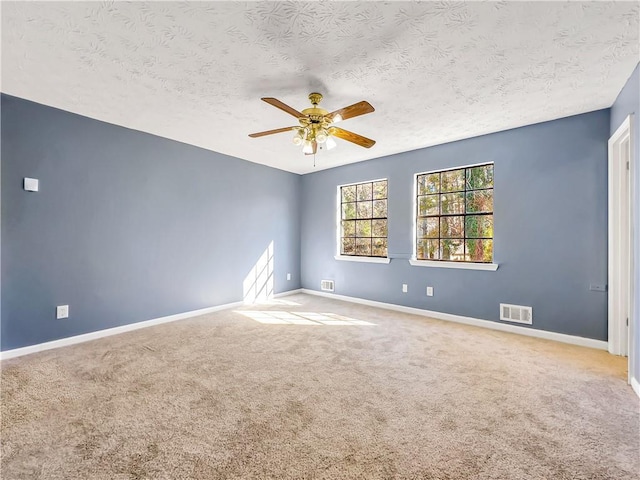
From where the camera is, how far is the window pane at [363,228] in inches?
207

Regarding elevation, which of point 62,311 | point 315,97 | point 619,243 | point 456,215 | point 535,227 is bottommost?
point 62,311

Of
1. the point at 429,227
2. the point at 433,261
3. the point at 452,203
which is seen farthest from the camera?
the point at 429,227

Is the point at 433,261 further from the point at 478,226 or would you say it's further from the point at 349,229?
the point at 349,229

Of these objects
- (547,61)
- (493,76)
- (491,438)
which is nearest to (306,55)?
(493,76)

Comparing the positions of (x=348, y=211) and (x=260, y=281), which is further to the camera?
(x=348, y=211)

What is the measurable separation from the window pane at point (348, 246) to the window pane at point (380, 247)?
0.45 metres

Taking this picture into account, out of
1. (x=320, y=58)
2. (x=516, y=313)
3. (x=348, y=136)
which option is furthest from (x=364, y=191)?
(x=320, y=58)

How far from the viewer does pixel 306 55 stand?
2156 millimetres

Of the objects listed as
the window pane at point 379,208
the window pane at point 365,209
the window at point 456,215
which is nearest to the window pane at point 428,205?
the window at point 456,215

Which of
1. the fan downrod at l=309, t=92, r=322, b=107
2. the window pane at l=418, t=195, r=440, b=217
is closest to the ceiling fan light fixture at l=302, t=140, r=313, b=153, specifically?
the fan downrod at l=309, t=92, r=322, b=107

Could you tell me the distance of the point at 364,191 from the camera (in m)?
5.32

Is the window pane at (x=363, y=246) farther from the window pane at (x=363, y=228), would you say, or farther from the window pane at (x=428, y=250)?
the window pane at (x=428, y=250)

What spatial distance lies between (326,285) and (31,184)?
439cm

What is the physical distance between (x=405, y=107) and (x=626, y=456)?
3.05 metres
